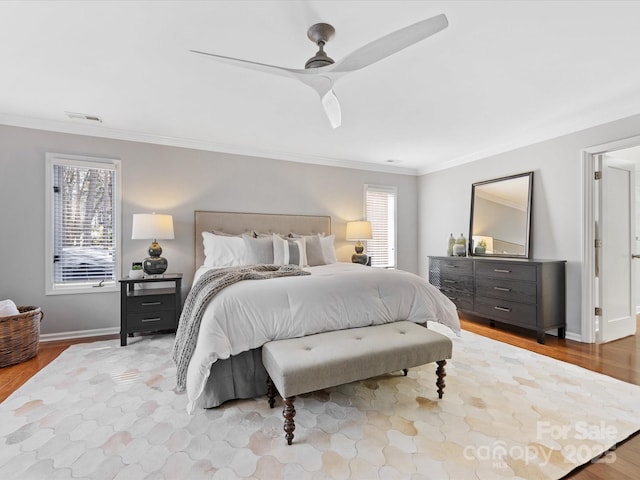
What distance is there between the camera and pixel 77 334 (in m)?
3.52

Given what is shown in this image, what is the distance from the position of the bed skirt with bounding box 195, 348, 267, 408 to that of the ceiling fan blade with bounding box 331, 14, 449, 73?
1980 mm

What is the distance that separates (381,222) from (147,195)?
12.1 feet

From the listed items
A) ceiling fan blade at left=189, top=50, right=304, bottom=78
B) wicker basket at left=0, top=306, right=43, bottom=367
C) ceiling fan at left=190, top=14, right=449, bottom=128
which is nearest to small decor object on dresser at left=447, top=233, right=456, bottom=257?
ceiling fan at left=190, top=14, right=449, bottom=128

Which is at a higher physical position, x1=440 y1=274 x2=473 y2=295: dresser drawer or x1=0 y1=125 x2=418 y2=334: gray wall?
x1=0 y1=125 x2=418 y2=334: gray wall

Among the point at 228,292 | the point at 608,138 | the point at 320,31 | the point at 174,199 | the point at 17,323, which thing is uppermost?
the point at 320,31

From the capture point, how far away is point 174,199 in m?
3.98

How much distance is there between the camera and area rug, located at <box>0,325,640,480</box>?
153 centimetres

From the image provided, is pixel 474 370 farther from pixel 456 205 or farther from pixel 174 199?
pixel 174 199

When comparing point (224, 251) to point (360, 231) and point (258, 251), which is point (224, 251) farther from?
point (360, 231)

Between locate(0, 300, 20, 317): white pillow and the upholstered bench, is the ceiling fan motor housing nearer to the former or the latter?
the upholstered bench

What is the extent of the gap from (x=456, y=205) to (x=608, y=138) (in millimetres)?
2017

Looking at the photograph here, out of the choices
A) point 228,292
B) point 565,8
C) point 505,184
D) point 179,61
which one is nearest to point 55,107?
point 179,61

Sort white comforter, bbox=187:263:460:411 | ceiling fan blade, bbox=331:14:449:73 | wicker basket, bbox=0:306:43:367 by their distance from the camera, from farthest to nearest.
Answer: wicker basket, bbox=0:306:43:367 < white comforter, bbox=187:263:460:411 < ceiling fan blade, bbox=331:14:449:73

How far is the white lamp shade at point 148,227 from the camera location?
11.2 ft
